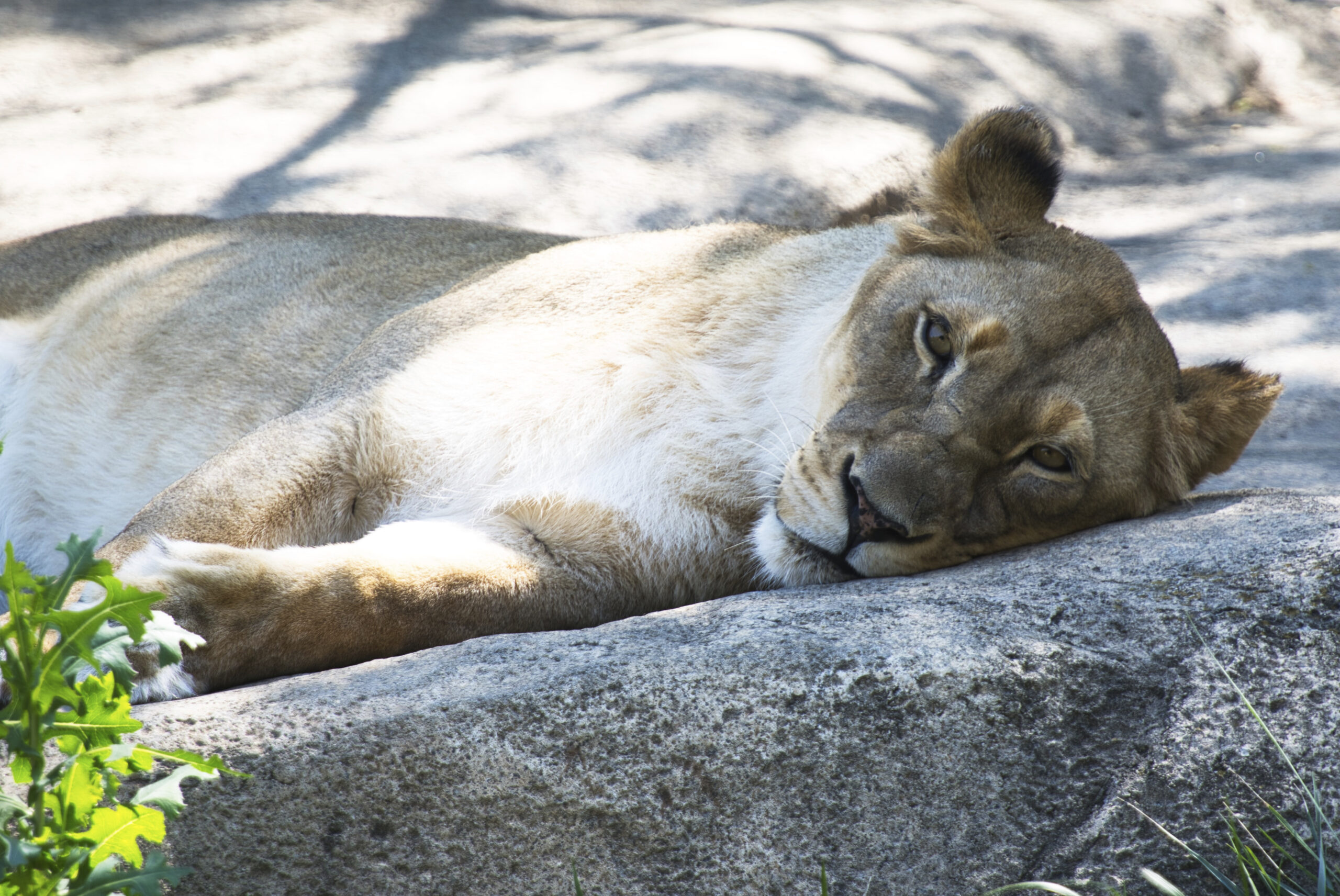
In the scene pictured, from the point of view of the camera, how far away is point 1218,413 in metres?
3.18

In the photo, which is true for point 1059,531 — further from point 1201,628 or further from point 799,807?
point 799,807

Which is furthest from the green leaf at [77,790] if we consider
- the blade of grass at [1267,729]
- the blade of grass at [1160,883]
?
the blade of grass at [1267,729]

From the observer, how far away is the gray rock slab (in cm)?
194

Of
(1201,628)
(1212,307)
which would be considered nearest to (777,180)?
(1212,307)

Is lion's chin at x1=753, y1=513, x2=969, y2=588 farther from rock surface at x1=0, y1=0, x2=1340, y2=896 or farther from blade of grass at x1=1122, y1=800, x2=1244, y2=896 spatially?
blade of grass at x1=1122, y1=800, x2=1244, y2=896

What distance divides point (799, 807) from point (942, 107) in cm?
638

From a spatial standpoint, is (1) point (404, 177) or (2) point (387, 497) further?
(1) point (404, 177)

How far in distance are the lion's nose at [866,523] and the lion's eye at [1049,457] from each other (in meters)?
0.37

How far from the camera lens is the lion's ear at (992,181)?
3254 mm

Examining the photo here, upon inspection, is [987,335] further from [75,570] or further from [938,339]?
[75,570]

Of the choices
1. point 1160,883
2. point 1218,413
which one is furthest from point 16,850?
point 1218,413

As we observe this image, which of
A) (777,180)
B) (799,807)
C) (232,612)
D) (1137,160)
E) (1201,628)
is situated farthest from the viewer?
(1137,160)

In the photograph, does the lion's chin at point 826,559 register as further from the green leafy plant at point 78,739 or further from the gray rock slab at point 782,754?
the green leafy plant at point 78,739

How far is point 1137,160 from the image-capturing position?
8383 millimetres
